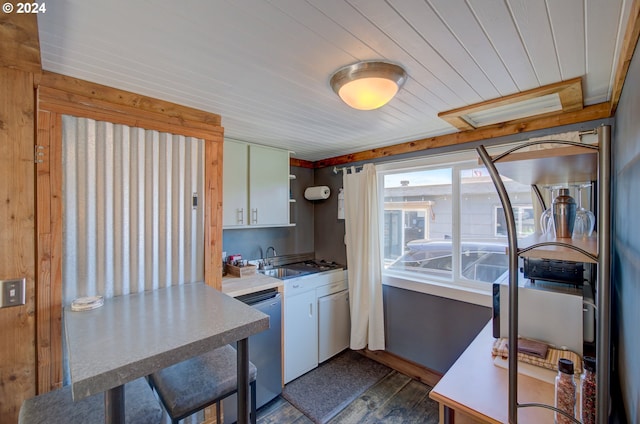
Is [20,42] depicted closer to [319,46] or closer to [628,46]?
[319,46]

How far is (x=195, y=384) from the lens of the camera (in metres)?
1.36

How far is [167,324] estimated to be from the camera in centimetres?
120

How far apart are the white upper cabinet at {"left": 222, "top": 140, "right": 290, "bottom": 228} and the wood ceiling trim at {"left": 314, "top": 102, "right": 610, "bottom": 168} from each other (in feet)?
2.86

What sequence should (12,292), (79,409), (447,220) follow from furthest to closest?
(447,220) < (12,292) < (79,409)

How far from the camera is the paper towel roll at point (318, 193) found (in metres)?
3.46

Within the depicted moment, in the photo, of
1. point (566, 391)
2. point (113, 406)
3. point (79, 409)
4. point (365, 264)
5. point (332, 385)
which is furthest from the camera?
point (365, 264)

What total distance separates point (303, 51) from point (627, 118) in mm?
1399

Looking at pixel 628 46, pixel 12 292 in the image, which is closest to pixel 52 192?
pixel 12 292

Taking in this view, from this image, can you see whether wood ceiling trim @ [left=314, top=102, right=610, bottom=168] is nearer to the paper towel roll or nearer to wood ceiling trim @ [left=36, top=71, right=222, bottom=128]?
the paper towel roll

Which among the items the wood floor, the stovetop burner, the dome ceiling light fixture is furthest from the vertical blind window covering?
the stovetop burner

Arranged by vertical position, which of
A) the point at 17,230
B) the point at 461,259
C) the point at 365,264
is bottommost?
the point at 365,264

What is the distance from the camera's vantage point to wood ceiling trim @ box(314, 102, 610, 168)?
6.02 feet

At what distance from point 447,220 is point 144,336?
2503mm

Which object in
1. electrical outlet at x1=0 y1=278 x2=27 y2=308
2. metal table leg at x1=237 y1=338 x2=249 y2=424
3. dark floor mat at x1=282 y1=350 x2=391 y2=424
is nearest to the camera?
metal table leg at x1=237 y1=338 x2=249 y2=424
